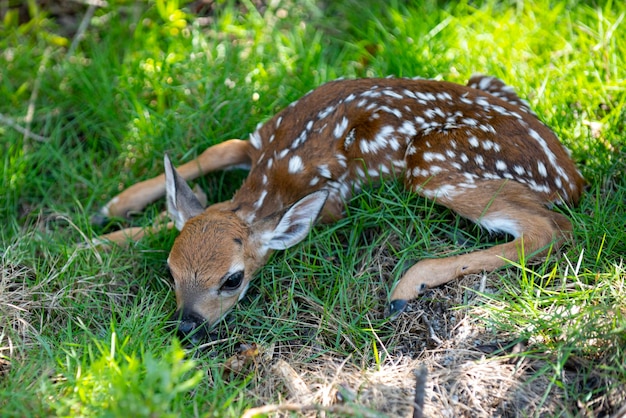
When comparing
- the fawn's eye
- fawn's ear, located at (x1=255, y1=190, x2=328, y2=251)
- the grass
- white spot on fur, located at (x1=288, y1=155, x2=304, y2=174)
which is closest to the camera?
the grass

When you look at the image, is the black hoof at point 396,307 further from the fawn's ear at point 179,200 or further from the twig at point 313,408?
the fawn's ear at point 179,200

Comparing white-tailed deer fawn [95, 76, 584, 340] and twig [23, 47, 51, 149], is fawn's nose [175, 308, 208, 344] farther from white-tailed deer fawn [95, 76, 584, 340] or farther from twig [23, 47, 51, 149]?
twig [23, 47, 51, 149]

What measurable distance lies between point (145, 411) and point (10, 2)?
12.8ft

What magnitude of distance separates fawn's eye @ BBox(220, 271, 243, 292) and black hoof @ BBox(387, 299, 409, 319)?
0.71 m

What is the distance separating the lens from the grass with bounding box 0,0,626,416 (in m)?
2.74

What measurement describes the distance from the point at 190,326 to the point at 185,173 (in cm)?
115

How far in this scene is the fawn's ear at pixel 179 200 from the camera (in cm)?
345

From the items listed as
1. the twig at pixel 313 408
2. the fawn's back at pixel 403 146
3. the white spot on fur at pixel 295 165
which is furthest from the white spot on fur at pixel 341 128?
the twig at pixel 313 408

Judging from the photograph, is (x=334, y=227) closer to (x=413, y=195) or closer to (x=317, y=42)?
(x=413, y=195)

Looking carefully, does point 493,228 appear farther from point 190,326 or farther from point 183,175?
point 183,175

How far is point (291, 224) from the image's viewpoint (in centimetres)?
340

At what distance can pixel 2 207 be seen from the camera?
390cm

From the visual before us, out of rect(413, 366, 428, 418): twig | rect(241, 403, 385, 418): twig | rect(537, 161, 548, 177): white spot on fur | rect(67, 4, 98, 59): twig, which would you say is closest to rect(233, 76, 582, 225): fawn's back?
rect(537, 161, 548, 177): white spot on fur

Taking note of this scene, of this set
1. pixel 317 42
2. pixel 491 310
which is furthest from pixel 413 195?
pixel 317 42
